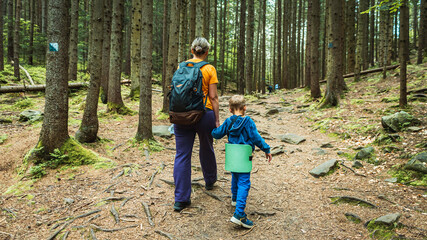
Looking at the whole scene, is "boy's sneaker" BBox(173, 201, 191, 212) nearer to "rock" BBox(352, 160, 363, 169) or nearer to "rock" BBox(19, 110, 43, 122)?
"rock" BBox(352, 160, 363, 169)

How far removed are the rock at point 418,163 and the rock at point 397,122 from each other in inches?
67.6

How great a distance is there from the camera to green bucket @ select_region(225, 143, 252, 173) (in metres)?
3.11

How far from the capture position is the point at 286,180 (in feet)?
16.6

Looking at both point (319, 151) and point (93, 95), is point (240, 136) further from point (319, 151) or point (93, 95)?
point (93, 95)

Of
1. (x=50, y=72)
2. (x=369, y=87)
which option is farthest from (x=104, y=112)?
(x=369, y=87)

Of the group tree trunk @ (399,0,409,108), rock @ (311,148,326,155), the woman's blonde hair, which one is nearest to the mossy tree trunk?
the woman's blonde hair

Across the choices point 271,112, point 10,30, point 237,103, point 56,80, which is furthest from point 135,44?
point 10,30

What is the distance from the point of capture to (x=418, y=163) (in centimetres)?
439

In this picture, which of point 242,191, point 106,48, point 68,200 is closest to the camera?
point 242,191

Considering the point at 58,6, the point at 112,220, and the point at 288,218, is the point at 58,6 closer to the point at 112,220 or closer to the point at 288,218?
the point at 112,220

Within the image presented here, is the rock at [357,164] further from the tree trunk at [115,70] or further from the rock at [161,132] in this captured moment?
the tree trunk at [115,70]

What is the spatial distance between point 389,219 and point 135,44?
9945mm

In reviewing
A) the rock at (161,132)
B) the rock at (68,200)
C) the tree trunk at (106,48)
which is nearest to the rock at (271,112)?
the rock at (161,132)

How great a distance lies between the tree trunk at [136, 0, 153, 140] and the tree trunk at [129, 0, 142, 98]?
353cm
